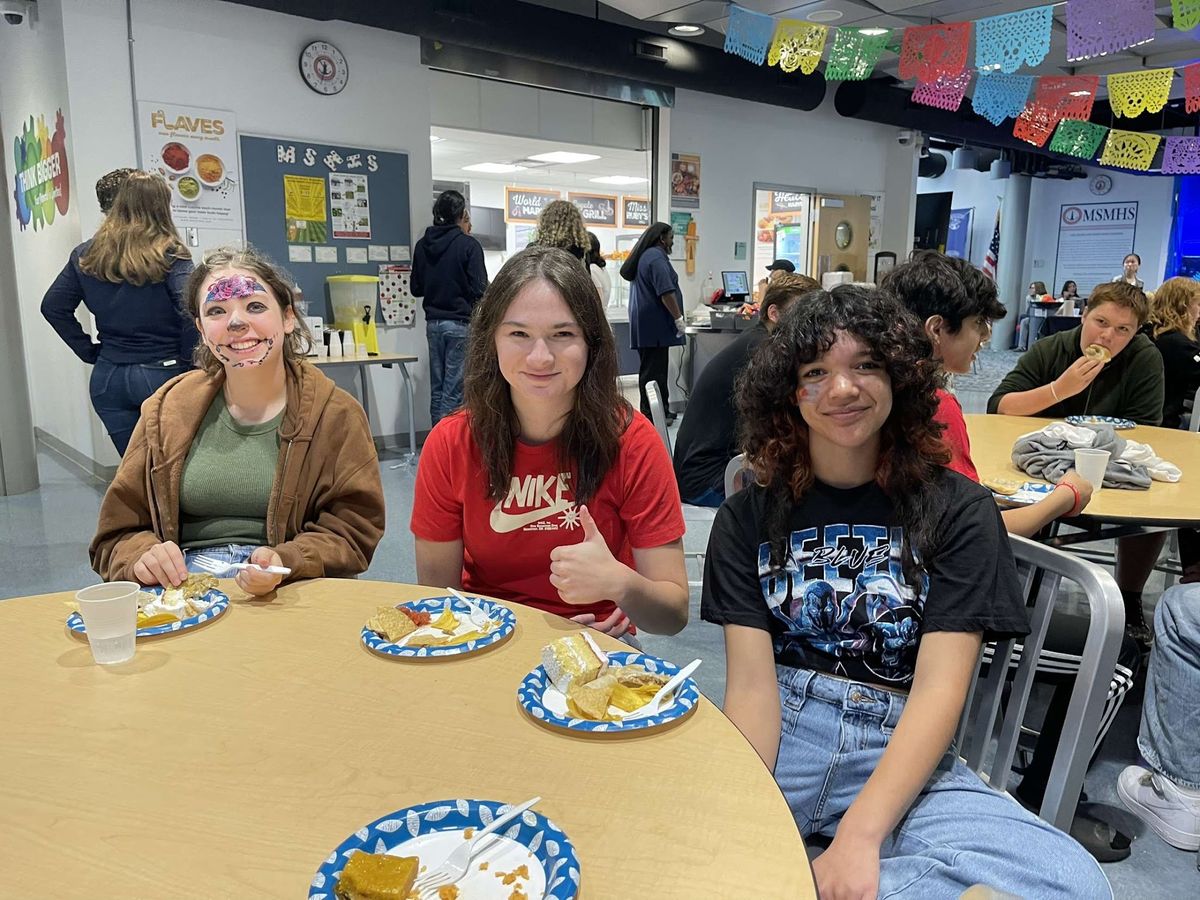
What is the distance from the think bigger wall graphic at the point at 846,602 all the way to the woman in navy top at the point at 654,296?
510 centimetres

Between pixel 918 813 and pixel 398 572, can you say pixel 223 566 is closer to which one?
pixel 918 813

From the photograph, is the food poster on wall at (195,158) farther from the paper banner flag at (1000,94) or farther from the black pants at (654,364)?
the paper banner flag at (1000,94)

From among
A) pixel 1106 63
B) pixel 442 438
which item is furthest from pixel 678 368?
pixel 442 438

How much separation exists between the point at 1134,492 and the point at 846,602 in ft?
4.75

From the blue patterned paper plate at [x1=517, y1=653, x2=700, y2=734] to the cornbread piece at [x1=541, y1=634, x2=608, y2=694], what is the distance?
0.05ft

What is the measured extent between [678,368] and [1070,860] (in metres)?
7.51

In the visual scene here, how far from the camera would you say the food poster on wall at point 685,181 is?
7902 millimetres

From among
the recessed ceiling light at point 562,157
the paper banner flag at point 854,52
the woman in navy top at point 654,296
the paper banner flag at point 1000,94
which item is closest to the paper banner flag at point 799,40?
the paper banner flag at point 854,52

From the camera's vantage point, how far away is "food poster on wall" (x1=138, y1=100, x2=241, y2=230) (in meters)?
4.86

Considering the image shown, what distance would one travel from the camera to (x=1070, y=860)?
105cm

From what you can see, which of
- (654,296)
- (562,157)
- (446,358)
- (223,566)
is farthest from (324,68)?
(223,566)

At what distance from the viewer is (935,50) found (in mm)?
4770

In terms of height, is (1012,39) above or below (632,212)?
above

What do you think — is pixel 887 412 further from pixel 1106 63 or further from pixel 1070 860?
pixel 1106 63
